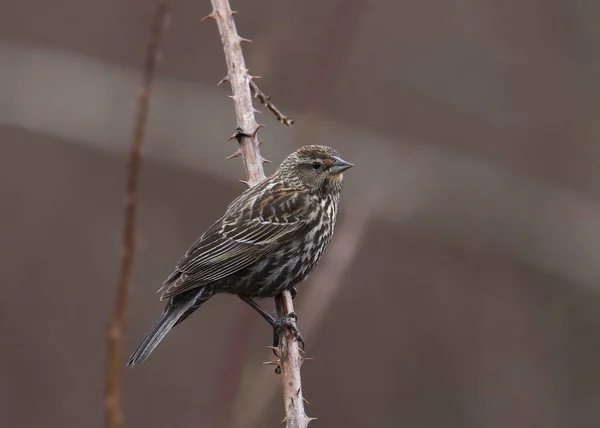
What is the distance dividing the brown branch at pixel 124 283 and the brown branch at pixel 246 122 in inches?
81.4

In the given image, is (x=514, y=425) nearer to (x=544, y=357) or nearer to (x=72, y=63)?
(x=544, y=357)

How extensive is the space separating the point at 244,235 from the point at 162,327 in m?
0.79

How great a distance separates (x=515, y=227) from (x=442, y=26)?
8.05 ft

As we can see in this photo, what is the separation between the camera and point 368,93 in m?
10.6

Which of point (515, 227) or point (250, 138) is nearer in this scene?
point (250, 138)

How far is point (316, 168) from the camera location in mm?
5926

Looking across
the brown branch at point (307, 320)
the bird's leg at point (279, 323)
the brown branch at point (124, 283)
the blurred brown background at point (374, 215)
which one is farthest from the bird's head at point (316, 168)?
the brown branch at point (124, 283)

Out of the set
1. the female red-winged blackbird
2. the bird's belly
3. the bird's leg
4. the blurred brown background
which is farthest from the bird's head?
the blurred brown background

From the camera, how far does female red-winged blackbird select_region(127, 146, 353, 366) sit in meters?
5.31

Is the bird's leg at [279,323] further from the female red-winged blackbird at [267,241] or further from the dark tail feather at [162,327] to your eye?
the dark tail feather at [162,327]

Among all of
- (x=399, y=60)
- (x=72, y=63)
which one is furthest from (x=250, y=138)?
(x=399, y=60)

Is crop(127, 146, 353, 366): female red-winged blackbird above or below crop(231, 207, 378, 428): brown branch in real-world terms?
above

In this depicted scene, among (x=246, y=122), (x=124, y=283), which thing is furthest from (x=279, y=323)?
(x=124, y=283)

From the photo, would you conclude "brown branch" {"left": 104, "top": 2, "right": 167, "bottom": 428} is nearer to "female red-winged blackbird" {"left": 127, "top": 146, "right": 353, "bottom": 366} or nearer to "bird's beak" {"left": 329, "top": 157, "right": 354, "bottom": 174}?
"female red-winged blackbird" {"left": 127, "top": 146, "right": 353, "bottom": 366}
